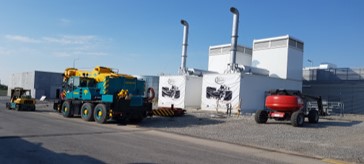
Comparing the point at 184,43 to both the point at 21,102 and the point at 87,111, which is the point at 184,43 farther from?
the point at 87,111

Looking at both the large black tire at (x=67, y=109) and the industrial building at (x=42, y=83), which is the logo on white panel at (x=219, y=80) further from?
the industrial building at (x=42, y=83)

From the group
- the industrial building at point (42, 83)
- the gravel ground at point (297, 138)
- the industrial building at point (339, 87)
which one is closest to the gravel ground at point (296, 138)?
the gravel ground at point (297, 138)

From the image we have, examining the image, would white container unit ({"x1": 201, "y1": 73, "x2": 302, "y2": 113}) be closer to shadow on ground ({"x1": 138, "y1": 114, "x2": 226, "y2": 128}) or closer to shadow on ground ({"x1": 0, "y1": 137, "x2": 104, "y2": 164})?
shadow on ground ({"x1": 138, "y1": 114, "x2": 226, "y2": 128})

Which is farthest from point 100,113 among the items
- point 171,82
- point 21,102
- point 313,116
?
point 171,82

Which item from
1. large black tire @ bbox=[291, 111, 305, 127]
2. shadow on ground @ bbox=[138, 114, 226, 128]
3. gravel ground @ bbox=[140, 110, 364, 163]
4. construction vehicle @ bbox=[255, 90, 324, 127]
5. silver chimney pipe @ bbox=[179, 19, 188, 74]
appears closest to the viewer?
gravel ground @ bbox=[140, 110, 364, 163]

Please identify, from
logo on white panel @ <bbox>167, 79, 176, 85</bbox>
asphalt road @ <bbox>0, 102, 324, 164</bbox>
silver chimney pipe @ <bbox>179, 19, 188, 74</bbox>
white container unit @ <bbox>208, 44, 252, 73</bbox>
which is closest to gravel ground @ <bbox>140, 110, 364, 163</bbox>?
asphalt road @ <bbox>0, 102, 324, 164</bbox>

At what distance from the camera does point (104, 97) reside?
1952 cm

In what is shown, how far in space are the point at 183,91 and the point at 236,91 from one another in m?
7.99

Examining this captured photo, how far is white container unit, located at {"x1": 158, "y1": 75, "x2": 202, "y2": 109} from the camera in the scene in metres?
36.7

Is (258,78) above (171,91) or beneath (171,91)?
above

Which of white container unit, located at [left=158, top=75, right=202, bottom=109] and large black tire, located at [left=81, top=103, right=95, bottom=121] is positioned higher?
white container unit, located at [left=158, top=75, right=202, bottom=109]

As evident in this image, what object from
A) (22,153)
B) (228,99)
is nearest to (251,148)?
(22,153)

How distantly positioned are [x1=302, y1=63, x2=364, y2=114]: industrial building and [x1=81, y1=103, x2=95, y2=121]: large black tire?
24.0 meters

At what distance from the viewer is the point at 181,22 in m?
43.4
